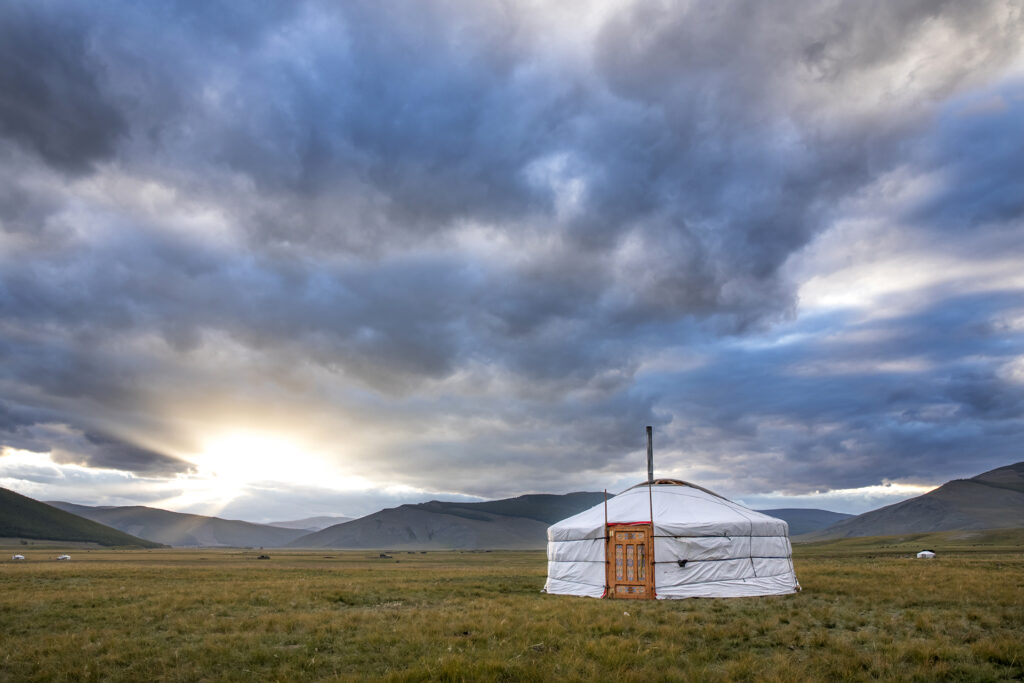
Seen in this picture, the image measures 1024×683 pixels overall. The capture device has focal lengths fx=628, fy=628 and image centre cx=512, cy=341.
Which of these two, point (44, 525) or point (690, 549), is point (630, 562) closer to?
point (690, 549)

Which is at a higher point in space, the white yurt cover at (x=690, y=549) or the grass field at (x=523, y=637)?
the white yurt cover at (x=690, y=549)

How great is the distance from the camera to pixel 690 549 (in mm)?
18141

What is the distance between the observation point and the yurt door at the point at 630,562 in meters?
18.0

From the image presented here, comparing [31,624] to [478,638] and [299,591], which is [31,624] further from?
[478,638]

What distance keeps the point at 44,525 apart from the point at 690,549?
19109cm

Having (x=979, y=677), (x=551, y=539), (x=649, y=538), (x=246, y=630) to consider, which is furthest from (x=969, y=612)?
(x=246, y=630)

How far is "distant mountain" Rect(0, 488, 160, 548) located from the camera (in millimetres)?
149250

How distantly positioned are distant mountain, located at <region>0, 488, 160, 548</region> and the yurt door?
172 m

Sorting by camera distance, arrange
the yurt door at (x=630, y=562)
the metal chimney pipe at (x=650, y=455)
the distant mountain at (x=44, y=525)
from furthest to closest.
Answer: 1. the distant mountain at (x=44, y=525)
2. the metal chimney pipe at (x=650, y=455)
3. the yurt door at (x=630, y=562)

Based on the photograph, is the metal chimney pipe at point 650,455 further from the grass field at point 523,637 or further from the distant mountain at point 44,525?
the distant mountain at point 44,525

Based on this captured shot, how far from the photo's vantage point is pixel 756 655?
9633 millimetres

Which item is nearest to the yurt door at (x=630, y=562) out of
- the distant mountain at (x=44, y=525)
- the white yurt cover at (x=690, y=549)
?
the white yurt cover at (x=690, y=549)

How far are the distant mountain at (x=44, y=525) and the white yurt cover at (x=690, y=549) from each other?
170119mm

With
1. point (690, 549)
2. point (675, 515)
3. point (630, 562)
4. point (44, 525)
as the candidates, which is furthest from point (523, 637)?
point (44, 525)
